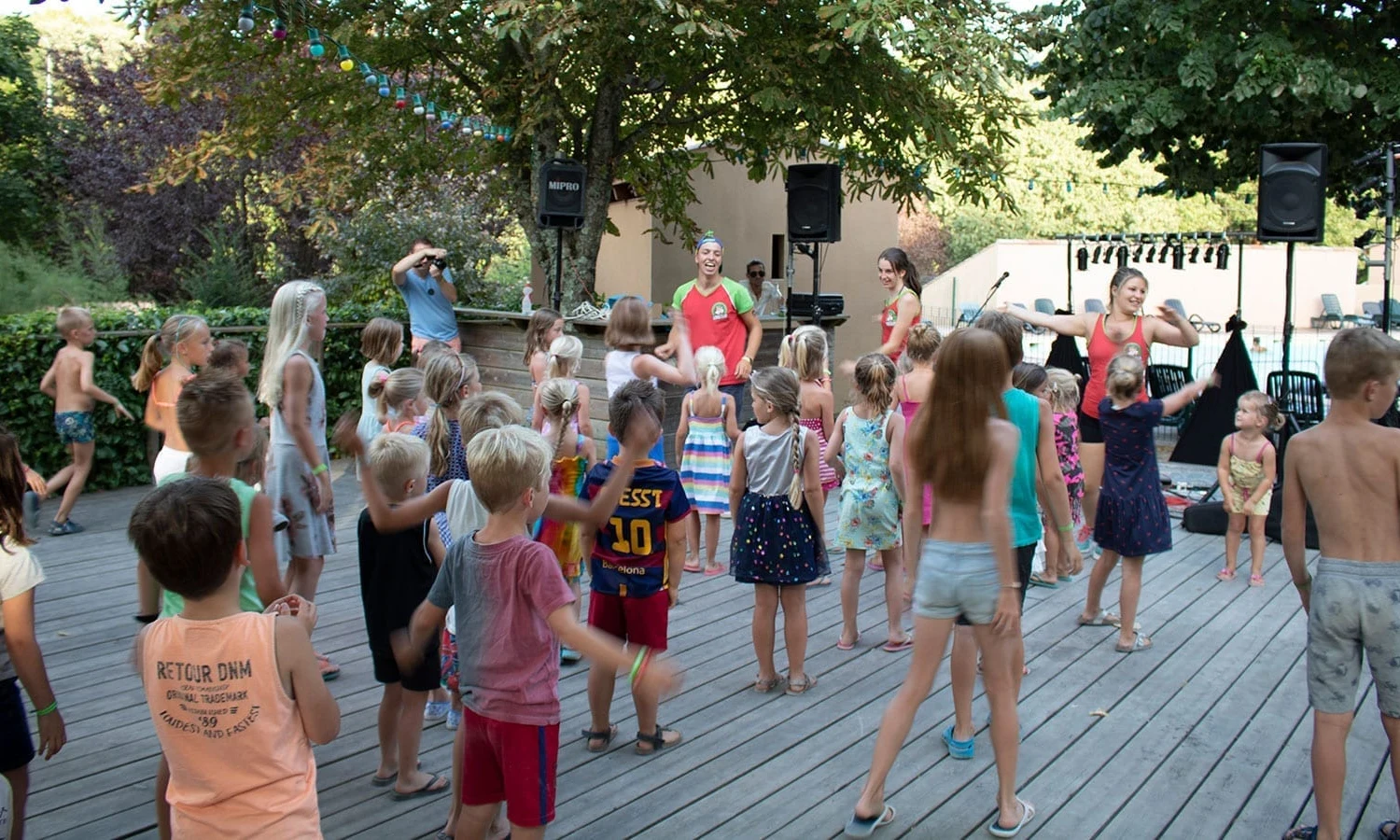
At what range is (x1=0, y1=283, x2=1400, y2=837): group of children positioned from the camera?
7.23 feet

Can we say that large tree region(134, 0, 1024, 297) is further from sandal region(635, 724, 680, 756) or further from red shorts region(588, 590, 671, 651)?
→ sandal region(635, 724, 680, 756)

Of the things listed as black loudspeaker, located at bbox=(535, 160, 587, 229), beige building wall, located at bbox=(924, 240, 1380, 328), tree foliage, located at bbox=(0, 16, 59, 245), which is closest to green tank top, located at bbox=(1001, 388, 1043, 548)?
black loudspeaker, located at bbox=(535, 160, 587, 229)

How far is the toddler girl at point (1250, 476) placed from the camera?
249 inches

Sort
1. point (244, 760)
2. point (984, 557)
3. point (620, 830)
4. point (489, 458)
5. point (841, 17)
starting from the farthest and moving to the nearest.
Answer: point (841, 17) < point (620, 830) < point (984, 557) < point (489, 458) < point (244, 760)

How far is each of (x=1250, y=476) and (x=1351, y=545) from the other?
11.7 ft

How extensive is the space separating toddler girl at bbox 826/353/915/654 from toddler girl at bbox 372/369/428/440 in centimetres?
188

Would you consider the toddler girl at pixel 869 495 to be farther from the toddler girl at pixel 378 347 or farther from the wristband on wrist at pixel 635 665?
the wristband on wrist at pixel 635 665

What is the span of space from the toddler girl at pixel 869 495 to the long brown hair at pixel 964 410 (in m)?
1.76

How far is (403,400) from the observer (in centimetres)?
446

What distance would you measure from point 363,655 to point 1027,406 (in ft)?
10.1

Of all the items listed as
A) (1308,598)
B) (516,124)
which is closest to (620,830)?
(1308,598)

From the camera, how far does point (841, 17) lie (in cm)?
901

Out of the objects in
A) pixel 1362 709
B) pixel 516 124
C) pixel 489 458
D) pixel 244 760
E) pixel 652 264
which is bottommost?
pixel 1362 709

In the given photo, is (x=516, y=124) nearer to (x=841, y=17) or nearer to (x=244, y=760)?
(x=841, y=17)
